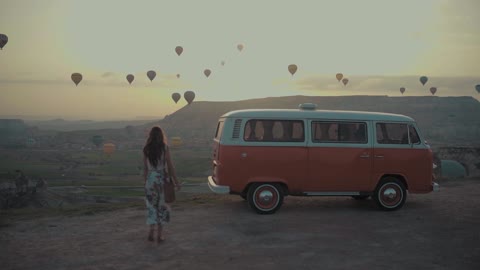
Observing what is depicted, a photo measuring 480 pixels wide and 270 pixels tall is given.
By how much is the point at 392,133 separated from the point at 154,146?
5948 millimetres

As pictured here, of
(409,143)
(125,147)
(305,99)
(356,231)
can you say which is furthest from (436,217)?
(305,99)

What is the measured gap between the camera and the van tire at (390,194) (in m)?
11.0

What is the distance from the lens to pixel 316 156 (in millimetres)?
10445

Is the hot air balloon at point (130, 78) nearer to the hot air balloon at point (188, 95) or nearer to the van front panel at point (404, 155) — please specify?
the hot air balloon at point (188, 95)

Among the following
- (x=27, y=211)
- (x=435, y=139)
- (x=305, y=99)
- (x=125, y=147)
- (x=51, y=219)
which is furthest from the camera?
(x=305, y=99)

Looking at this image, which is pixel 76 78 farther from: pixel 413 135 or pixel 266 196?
pixel 413 135

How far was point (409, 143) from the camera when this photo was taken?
10930mm

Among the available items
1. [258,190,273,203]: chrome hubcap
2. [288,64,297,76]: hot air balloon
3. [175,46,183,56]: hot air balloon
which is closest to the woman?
[258,190,273,203]: chrome hubcap

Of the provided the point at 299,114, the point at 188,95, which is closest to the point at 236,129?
the point at 299,114

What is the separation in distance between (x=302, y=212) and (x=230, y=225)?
7.27ft

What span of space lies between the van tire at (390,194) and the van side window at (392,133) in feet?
3.02

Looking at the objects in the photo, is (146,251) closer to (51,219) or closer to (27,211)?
(51,219)

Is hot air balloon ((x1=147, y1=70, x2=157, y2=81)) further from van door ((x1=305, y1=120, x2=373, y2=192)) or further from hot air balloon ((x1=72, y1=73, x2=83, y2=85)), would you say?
van door ((x1=305, y1=120, x2=373, y2=192))

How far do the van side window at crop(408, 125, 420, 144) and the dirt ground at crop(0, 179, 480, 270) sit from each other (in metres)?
1.72
